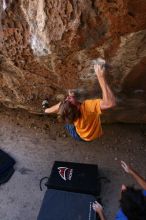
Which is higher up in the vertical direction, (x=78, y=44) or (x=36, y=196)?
(x=78, y=44)

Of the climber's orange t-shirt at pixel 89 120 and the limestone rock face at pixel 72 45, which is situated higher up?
the limestone rock face at pixel 72 45

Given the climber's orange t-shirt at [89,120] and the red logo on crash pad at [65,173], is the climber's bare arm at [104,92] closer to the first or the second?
the climber's orange t-shirt at [89,120]

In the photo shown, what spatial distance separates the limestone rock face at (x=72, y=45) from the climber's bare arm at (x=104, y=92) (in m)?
0.10

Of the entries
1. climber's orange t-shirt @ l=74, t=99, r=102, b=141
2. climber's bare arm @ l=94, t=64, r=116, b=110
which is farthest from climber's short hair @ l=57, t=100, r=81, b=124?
climber's bare arm @ l=94, t=64, r=116, b=110

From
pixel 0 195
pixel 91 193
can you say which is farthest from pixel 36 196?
pixel 91 193

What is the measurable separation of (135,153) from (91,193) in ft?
2.91

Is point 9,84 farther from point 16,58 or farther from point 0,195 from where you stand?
point 0,195

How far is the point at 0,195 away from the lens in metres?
4.27

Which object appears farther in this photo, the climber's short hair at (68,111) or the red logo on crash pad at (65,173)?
the red logo on crash pad at (65,173)

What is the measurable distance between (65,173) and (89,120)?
1.11m

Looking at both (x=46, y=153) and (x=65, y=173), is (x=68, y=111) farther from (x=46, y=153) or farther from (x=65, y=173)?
(x=46, y=153)

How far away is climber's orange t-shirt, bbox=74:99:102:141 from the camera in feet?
10.3

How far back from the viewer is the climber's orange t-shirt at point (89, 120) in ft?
10.3

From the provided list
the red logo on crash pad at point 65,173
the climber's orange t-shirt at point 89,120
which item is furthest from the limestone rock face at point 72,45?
the red logo on crash pad at point 65,173
